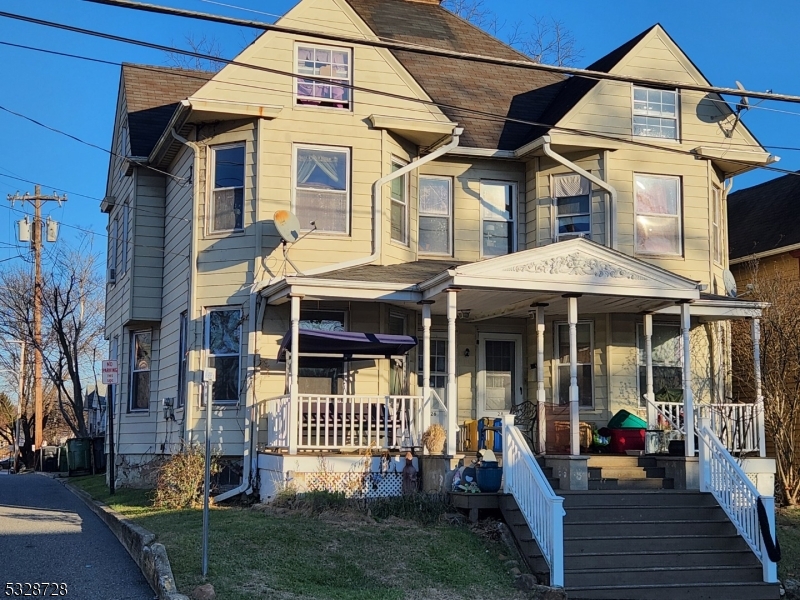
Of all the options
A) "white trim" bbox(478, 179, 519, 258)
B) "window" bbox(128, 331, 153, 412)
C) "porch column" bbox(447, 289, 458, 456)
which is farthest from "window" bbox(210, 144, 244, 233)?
"white trim" bbox(478, 179, 519, 258)

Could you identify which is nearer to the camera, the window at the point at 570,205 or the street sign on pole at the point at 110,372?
the street sign on pole at the point at 110,372

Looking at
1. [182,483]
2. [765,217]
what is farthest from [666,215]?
[182,483]

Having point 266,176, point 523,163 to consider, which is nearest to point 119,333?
point 266,176

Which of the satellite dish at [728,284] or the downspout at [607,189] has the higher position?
the downspout at [607,189]

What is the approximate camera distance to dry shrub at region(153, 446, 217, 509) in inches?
536

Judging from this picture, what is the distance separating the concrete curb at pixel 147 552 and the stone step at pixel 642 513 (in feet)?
16.7

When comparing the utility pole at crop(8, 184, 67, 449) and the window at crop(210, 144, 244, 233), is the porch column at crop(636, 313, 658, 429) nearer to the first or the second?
the window at crop(210, 144, 244, 233)

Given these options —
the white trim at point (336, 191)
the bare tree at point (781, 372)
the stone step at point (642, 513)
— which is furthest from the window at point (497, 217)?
the stone step at point (642, 513)

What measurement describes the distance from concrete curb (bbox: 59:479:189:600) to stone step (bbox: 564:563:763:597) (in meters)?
4.44

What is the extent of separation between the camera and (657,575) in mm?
11039

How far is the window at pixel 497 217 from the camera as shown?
17.5 m

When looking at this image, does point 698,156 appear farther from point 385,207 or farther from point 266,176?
point 266,176

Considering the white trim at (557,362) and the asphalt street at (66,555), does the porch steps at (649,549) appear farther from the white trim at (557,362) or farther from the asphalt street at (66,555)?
the asphalt street at (66,555)

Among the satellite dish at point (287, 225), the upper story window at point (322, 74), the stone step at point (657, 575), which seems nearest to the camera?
the stone step at point (657, 575)
